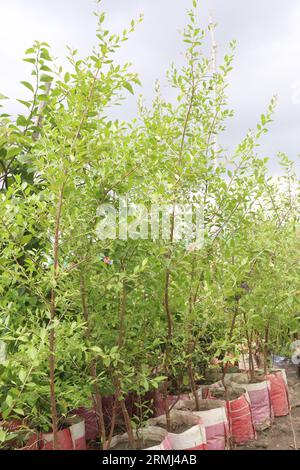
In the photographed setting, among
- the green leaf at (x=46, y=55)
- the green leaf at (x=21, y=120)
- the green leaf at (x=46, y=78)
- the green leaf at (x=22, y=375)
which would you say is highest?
the green leaf at (x=46, y=55)

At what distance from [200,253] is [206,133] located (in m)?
0.70

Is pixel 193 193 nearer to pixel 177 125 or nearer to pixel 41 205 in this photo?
pixel 177 125

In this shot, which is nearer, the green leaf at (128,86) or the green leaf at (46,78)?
the green leaf at (128,86)

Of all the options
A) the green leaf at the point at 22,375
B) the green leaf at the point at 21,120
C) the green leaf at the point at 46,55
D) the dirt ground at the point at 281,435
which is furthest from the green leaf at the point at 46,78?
the dirt ground at the point at 281,435

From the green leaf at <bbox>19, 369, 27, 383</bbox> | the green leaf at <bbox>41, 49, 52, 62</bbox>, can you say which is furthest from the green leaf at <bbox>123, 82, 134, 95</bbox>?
the green leaf at <bbox>19, 369, 27, 383</bbox>

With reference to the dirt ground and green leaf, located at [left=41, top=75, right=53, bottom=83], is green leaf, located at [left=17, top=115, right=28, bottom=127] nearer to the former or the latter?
green leaf, located at [left=41, top=75, right=53, bottom=83]

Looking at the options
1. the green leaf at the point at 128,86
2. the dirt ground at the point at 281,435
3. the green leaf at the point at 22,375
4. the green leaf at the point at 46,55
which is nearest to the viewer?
the green leaf at the point at 22,375

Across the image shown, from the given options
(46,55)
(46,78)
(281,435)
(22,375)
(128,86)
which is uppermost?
(46,55)

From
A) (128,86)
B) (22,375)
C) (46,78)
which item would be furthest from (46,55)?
(22,375)

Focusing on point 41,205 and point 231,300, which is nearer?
point 41,205

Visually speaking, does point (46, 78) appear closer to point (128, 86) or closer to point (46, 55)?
point (46, 55)

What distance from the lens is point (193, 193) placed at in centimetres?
239

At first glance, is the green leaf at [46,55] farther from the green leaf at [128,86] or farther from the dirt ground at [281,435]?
the dirt ground at [281,435]

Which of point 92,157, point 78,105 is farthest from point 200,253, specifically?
point 78,105
